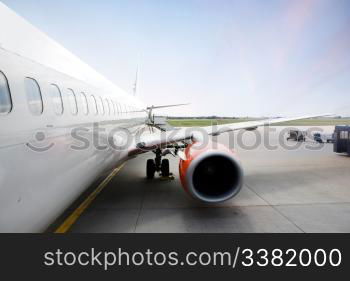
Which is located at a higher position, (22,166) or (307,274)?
(22,166)

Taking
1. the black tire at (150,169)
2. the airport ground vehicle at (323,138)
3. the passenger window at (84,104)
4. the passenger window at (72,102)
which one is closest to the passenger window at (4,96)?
the passenger window at (72,102)

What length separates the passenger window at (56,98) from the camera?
3.46 m

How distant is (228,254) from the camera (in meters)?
3.98

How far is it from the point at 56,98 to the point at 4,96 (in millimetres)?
1096

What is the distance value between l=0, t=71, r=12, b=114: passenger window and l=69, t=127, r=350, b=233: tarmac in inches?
120

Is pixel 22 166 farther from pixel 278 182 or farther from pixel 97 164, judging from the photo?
pixel 278 182

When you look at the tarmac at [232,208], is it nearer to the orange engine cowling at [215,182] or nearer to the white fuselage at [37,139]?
the orange engine cowling at [215,182]

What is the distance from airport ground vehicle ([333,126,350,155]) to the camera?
14227 mm

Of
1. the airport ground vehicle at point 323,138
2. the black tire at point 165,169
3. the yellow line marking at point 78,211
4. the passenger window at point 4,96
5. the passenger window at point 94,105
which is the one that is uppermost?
the passenger window at point 94,105

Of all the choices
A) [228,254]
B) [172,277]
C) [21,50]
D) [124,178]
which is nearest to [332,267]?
[228,254]

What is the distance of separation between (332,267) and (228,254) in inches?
52.2

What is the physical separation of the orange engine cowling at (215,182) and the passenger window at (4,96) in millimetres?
3245

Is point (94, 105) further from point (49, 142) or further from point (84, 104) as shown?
point (49, 142)

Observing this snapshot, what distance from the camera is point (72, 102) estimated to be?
411cm
